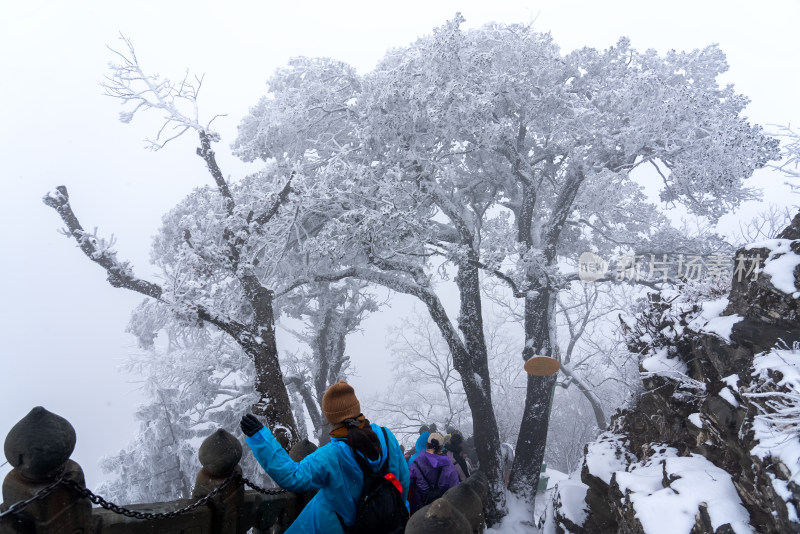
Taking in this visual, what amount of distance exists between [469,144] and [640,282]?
16.3 ft

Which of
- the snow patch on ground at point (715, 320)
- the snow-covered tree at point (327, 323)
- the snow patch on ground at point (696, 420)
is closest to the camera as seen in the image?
the snow patch on ground at point (715, 320)

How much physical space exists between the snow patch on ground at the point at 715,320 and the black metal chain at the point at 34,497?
17.5ft

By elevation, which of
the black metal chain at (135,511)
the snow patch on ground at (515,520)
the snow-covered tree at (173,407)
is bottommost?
the snow patch on ground at (515,520)

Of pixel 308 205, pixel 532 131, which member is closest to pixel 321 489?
pixel 308 205

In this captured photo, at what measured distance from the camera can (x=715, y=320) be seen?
4738 mm

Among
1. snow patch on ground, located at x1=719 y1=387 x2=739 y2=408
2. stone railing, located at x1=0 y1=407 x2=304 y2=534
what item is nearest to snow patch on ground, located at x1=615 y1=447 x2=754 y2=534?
snow patch on ground, located at x1=719 y1=387 x2=739 y2=408

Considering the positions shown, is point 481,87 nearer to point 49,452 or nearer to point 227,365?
point 49,452

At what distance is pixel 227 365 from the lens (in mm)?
11945

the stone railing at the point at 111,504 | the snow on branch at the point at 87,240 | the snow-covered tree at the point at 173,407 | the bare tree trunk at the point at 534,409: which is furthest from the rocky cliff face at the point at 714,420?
the snow-covered tree at the point at 173,407

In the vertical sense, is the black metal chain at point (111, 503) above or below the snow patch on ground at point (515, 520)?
above

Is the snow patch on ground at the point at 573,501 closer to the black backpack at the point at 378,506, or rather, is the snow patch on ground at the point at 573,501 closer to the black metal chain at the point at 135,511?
the black backpack at the point at 378,506

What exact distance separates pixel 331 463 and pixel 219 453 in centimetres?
67

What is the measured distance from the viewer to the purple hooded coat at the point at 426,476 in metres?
4.86

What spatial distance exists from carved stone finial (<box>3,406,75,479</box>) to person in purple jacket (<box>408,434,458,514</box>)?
146 inches
